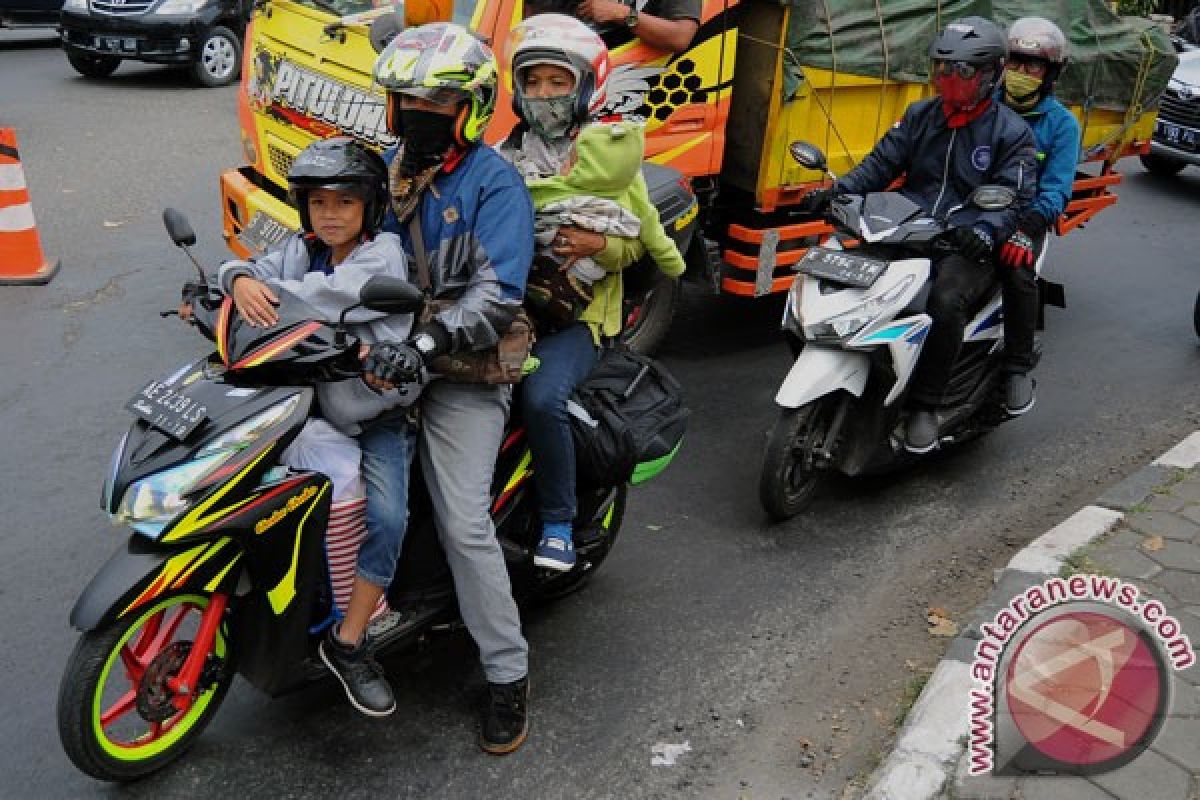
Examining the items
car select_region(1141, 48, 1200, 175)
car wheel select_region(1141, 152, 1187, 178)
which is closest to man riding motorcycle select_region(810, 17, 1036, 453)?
car select_region(1141, 48, 1200, 175)

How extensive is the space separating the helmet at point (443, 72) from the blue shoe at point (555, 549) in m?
1.22

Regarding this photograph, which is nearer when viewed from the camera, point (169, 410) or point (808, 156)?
point (169, 410)

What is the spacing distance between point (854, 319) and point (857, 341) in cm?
9

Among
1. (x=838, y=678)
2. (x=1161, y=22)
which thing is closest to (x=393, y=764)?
(x=838, y=678)

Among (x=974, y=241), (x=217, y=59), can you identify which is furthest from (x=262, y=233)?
(x=217, y=59)

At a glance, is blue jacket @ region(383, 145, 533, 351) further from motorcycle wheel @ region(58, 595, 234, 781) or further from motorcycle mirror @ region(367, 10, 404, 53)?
motorcycle mirror @ region(367, 10, 404, 53)

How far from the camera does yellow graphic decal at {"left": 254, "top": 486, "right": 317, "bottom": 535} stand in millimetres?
2902

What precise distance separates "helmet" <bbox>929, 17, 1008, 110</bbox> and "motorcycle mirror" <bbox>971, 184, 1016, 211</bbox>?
19.8 inches

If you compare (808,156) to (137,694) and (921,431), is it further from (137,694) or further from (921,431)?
(137,694)

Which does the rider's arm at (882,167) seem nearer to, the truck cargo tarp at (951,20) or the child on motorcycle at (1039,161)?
the child on motorcycle at (1039,161)

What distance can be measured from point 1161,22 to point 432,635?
7.28 metres

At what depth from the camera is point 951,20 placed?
6.69 m

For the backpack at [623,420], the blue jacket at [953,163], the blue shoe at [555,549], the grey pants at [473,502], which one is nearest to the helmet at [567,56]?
the backpack at [623,420]

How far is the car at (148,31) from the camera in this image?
12742mm
